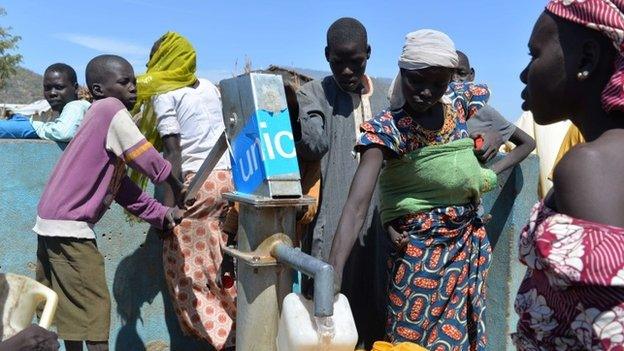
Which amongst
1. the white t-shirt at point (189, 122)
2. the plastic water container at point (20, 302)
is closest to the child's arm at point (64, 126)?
the white t-shirt at point (189, 122)

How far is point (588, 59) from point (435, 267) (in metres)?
1.45

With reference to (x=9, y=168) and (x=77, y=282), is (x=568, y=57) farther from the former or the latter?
Result: (x=9, y=168)

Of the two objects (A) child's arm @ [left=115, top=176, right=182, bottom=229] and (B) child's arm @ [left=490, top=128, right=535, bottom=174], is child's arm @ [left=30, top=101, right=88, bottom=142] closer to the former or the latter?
(A) child's arm @ [left=115, top=176, right=182, bottom=229]

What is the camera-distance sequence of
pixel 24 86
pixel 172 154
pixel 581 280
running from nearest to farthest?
pixel 581 280 → pixel 172 154 → pixel 24 86

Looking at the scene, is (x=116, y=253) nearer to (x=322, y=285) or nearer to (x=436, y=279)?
(x=436, y=279)

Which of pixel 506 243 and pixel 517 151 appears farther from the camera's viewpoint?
pixel 506 243

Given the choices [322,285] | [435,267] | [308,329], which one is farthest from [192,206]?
[322,285]

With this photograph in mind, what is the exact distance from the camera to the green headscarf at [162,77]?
3.66 m

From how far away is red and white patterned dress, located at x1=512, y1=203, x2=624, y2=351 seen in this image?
1.09 metres

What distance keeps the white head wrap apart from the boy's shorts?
167 cm

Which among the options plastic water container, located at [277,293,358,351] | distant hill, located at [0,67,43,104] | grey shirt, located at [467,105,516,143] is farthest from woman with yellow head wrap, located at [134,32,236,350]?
distant hill, located at [0,67,43,104]

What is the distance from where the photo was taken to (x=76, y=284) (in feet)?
10.0

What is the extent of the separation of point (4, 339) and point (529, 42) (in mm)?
1765

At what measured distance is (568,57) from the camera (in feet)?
4.09
